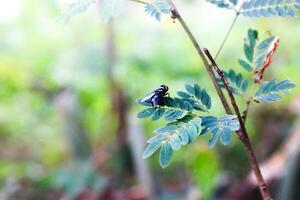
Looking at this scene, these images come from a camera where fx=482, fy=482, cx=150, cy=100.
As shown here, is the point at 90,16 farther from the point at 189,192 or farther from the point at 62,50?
the point at 189,192

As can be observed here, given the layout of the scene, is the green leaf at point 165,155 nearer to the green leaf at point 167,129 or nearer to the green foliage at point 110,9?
the green leaf at point 167,129

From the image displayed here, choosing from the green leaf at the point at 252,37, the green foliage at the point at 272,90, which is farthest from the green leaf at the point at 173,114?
the green leaf at the point at 252,37

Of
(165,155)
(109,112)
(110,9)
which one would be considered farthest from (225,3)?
(109,112)

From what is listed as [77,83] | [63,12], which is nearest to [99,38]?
[77,83]

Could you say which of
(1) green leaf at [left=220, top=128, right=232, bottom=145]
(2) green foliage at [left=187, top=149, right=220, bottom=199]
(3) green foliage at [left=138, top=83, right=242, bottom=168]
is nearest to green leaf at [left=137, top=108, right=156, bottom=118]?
(3) green foliage at [left=138, top=83, right=242, bottom=168]

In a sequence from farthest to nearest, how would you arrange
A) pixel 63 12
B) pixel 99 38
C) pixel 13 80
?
1. pixel 99 38
2. pixel 13 80
3. pixel 63 12

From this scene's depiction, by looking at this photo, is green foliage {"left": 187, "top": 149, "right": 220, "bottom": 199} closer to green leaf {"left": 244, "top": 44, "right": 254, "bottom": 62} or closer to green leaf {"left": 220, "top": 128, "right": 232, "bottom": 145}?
green leaf {"left": 244, "top": 44, "right": 254, "bottom": 62}

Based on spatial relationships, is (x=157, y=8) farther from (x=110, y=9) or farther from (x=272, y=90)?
(x=272, y=90)
